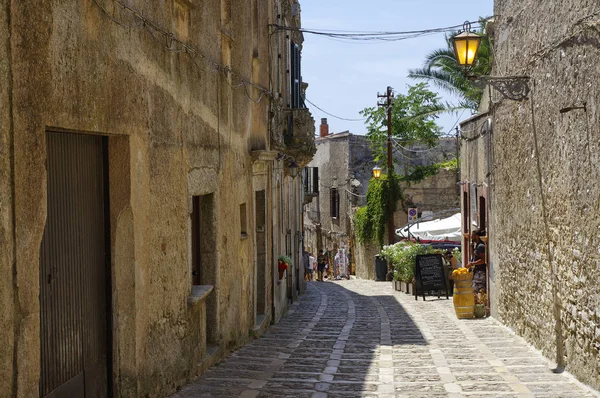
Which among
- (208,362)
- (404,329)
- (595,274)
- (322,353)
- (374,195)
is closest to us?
(595,274)

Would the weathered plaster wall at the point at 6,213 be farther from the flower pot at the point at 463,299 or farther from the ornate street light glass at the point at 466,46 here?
the flower pot at the point at 463,299

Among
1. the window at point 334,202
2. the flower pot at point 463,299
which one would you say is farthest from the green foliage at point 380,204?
the flower pot at point 463,299

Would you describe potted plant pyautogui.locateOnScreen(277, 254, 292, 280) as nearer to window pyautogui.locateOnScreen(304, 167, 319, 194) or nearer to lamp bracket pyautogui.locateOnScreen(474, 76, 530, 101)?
lamp bracket pyautogui.locateOnScreen(474, 76, 530, 101)

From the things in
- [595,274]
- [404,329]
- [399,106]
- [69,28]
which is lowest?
[404,329]

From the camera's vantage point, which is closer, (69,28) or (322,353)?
(69,28)

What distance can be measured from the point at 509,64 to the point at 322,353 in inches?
194

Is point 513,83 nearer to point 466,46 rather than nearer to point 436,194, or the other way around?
point 466,46

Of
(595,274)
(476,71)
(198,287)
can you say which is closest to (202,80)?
(198,287)

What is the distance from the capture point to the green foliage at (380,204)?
32906mm

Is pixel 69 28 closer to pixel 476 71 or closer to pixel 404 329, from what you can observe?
pixel 404 329

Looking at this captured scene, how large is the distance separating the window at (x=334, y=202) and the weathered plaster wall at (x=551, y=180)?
95.3ft

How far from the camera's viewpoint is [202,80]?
364 inches

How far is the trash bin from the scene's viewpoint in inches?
1214

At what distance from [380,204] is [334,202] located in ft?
34.3
